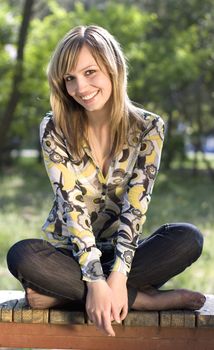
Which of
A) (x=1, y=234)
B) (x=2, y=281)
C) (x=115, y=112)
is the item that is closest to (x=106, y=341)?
(x=115, y=112)

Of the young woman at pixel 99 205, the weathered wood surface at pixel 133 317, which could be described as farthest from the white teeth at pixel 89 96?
the weathered wood surface at pixel 133 317

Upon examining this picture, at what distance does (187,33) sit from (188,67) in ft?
3.66

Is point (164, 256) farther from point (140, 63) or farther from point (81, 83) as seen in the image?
point (140, 63)

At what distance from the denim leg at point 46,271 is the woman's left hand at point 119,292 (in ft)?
0.40

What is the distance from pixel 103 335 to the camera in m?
2.22

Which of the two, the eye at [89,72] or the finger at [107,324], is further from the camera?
the eye at [89,72]

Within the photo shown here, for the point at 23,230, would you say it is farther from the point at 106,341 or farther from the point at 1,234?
the point at 106,341

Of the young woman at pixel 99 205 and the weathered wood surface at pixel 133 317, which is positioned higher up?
the young woman at pixel 99 205

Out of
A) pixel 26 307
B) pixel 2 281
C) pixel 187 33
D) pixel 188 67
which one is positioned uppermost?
pixel 187 33

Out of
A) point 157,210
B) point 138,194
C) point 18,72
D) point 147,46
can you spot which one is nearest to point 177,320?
point 138,194

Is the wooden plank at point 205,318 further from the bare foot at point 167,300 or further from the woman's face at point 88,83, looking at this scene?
the woman's face at point 88,83

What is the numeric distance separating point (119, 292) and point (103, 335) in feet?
0.79

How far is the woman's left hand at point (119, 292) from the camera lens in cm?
205

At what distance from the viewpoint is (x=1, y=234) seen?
5.71 metres
